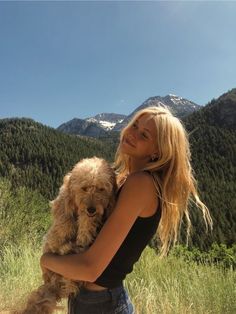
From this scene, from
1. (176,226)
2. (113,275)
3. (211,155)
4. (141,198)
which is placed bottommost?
(113,275)

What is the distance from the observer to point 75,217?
2385 millimetres

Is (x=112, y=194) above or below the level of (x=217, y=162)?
below

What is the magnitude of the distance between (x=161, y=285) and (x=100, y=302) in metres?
4.12

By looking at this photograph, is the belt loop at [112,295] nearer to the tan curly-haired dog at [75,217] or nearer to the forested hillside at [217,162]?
the tan curly-haired dog at [75,217]

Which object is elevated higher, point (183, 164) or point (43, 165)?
point (43, 165)

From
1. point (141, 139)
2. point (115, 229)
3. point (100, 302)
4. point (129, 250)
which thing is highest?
point (141, 139)

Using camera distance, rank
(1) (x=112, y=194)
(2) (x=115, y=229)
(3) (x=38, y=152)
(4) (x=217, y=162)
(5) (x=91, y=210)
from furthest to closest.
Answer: (3) (x=38, y=152) < (4) (x=217, y=162) < (1) (x=112, y=194) < (5) (x=91, y=210) < (2) (x=115, y=229)

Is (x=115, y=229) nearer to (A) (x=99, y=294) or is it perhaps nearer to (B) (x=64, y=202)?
(A) (x=99, y=294)

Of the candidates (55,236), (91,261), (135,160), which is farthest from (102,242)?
(135,160)

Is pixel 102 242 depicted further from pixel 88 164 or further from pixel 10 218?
pixel 10 218

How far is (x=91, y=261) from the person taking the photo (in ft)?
6.23

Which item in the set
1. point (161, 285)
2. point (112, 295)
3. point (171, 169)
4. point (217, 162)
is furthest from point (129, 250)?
point (217, 162)

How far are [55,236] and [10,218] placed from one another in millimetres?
10793

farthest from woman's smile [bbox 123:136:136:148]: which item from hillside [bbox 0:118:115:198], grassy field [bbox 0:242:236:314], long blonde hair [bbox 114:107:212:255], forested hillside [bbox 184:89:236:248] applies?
hillside [bbox 0:118:115:198]
